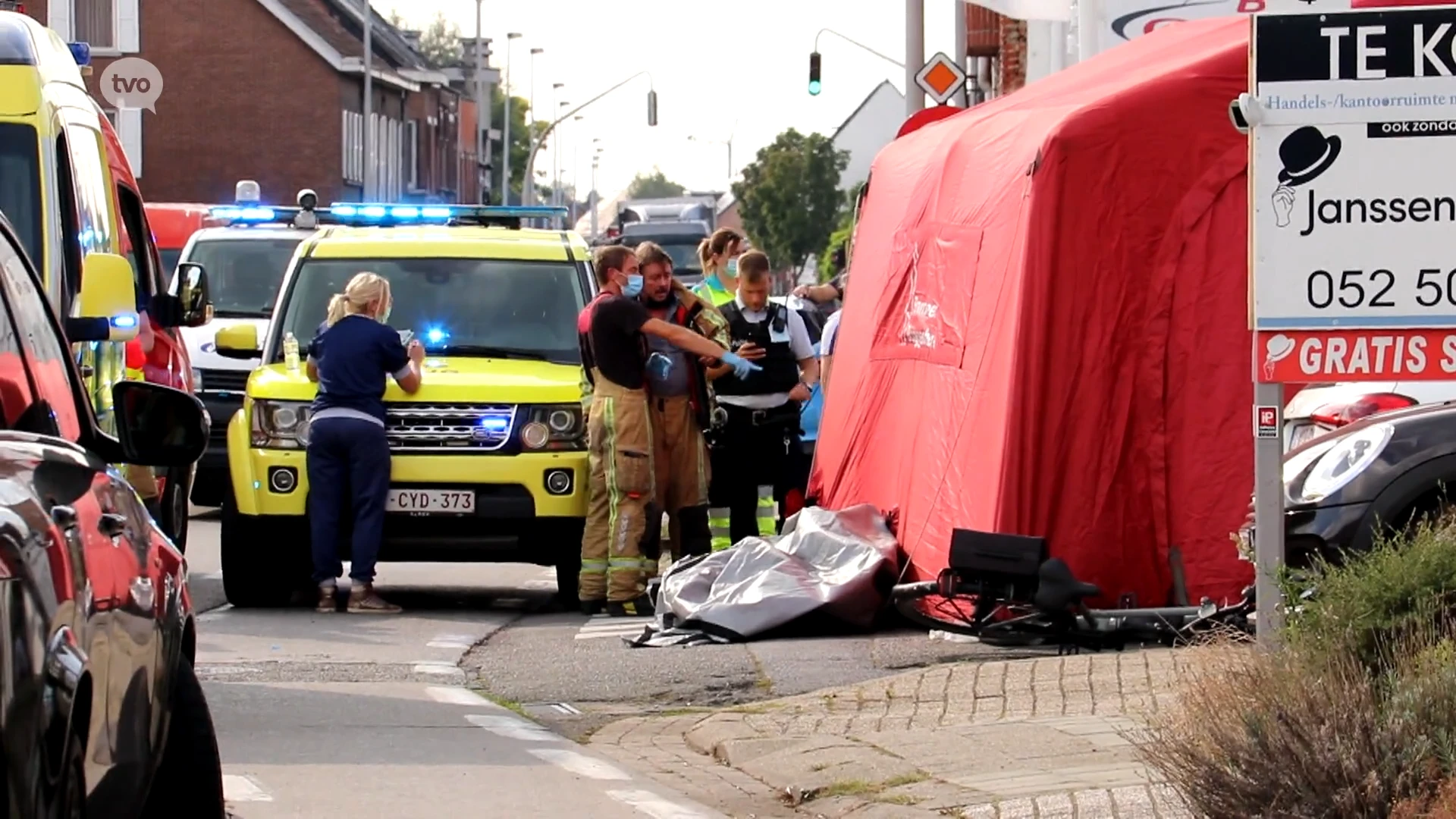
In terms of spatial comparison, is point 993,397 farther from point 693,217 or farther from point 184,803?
point 693,217

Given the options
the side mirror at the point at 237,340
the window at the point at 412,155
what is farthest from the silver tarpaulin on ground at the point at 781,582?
the window at the point at 412,155

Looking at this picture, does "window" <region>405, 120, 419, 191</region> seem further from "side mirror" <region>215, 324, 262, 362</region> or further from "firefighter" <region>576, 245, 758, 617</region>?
"firefighter" <region>576, 245, 758, 617</region>

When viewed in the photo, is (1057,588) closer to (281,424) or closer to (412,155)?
(281,424)

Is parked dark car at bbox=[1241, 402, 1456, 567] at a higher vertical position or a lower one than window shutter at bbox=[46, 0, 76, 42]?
lower

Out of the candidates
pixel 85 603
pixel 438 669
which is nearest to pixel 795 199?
pixel 438 669

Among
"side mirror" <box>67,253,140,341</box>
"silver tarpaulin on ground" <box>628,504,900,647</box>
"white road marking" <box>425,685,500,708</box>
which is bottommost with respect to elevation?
"white road marking" <box>425,685,500,708</box>

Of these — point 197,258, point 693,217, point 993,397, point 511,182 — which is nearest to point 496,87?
point 511,182

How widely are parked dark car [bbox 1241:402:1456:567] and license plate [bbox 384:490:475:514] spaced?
441 centimetres

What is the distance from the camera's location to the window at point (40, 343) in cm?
543

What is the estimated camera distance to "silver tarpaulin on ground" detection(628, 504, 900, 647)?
37.8 ft

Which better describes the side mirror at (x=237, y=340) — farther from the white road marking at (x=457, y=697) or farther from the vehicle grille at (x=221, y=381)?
the white road marking at (x=457, y=697)

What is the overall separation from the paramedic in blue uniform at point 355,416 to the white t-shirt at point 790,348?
6.93ft

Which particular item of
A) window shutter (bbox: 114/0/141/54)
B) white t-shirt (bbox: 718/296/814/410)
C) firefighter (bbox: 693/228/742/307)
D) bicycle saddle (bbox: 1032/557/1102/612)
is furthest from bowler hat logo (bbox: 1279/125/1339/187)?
window shutter (bbox: 114/0/141/54)

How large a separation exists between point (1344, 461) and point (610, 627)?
386cm
